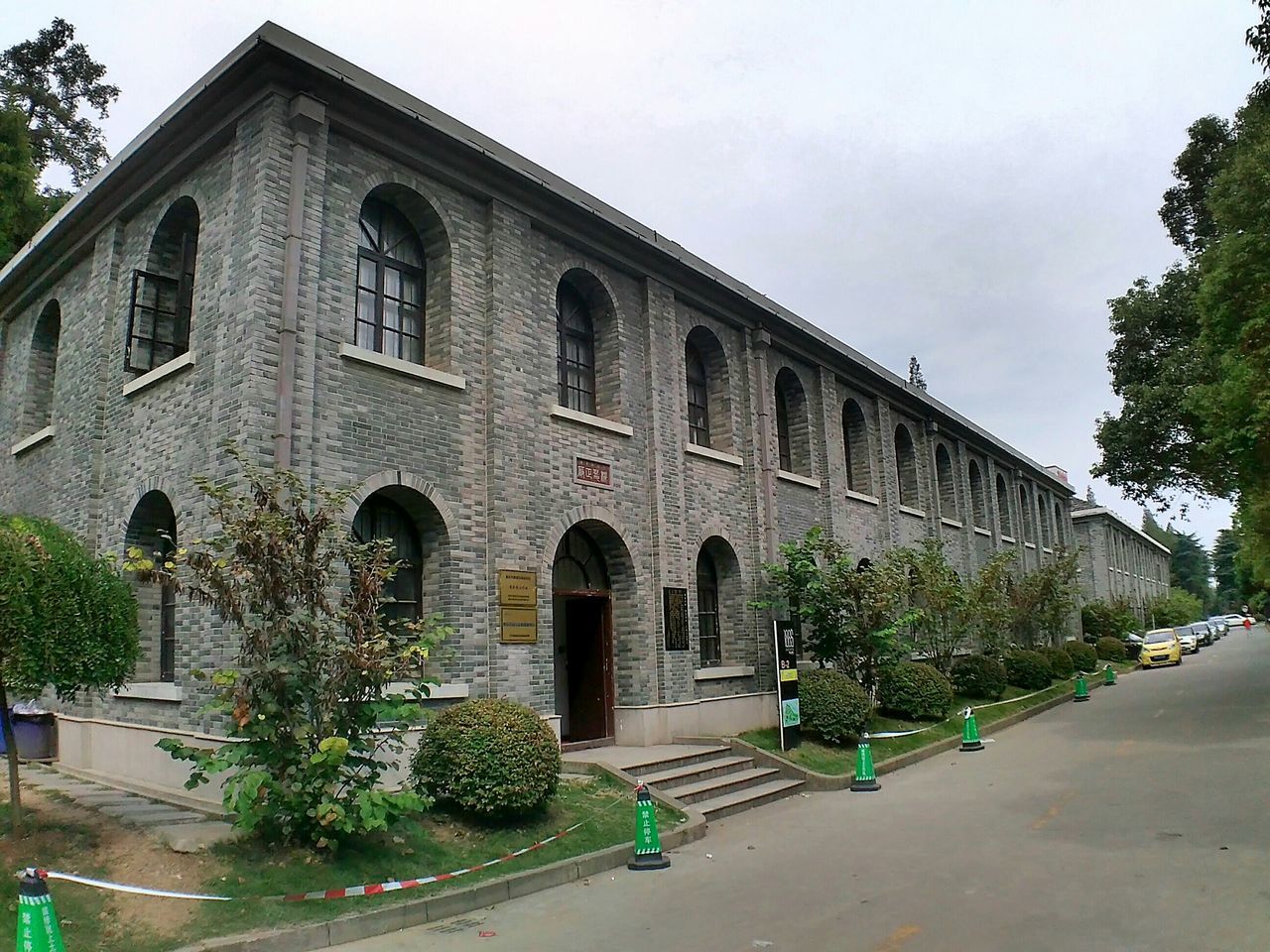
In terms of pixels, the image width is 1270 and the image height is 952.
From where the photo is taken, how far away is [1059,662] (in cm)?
2995

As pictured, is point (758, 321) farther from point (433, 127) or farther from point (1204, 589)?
→ point (1204, 589)

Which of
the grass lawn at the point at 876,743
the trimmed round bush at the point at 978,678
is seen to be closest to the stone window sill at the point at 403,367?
the grass lawn at the point at 876,743

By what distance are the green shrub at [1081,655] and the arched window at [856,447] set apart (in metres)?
13.1

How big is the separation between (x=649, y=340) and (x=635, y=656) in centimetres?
518

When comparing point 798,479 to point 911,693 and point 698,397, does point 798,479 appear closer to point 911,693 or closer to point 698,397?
point 698,397

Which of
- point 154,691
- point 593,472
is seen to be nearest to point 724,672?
point 593,472

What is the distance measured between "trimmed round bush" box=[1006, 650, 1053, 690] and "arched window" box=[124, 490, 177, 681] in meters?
21.4

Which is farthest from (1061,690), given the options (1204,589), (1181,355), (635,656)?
(1204,589)

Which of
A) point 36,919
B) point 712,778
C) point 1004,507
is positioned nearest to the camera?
point 36,919

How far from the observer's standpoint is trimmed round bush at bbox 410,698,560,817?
30.7 feet

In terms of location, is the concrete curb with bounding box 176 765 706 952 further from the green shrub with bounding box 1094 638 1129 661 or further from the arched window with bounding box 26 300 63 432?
the green shrub with bounding box 1094 638 1129 661

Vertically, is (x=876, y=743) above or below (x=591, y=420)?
below

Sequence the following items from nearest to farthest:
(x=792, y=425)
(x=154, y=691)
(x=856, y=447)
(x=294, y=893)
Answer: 1. (x=294, y=893)
2. (x=154, y=691)
3. (x=792, y=425)
4. (x=856, y=447)

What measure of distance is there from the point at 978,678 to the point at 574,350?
1430 centimetres
